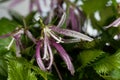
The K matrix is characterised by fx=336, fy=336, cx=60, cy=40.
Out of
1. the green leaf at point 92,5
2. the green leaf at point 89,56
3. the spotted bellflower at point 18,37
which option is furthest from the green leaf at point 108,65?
the green leaf at point 92,5

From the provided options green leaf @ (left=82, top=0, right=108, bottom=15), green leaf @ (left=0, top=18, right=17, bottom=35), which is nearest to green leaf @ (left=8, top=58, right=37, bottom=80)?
green leaf @ (left=0, top=18, right=17, bottom=35)

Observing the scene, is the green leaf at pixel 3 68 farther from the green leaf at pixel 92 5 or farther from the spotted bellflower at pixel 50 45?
the green leaf at pixel 92 5

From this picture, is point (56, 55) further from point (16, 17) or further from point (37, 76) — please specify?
point (16, 17)

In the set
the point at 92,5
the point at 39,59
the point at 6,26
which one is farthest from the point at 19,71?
the point at 92,5

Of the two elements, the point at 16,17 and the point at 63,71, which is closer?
the point at 63,71

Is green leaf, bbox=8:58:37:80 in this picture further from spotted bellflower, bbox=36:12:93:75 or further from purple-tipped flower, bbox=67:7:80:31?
purple-tipped flower, bbox=67:7:80:31

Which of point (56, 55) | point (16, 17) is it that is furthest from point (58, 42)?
point (16, 17)
